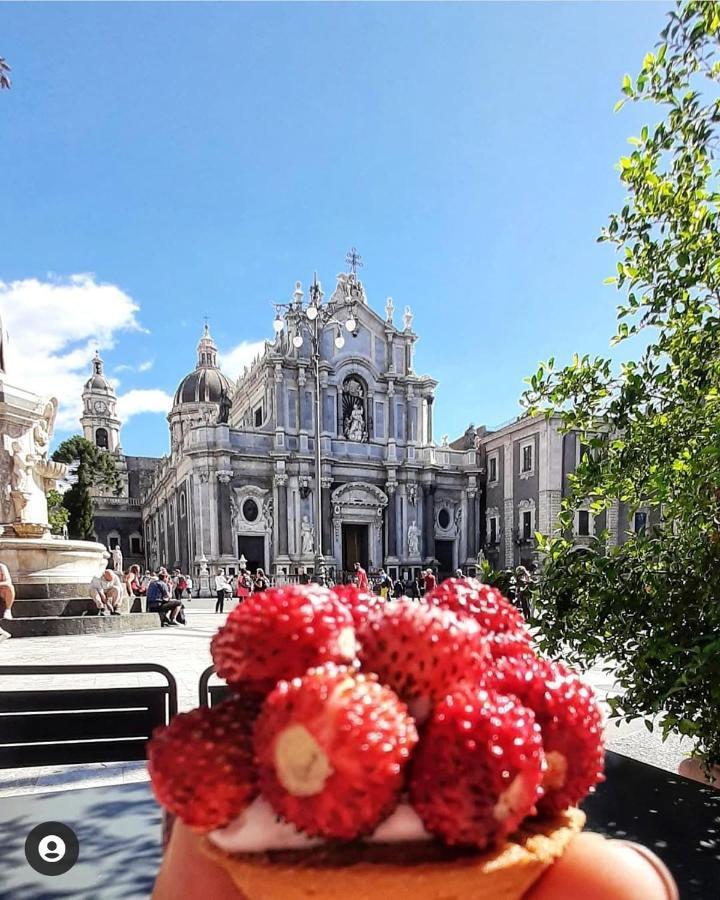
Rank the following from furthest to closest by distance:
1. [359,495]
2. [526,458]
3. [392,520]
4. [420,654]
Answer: [526,458], [392,520], [359,495], [420,654]

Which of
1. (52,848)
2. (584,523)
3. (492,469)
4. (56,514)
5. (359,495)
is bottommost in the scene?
(584,523)

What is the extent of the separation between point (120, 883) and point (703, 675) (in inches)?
71.3

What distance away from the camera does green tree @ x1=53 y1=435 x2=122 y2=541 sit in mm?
34906

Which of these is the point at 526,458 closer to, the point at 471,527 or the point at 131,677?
the point at 471,527

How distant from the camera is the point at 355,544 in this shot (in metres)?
31.2

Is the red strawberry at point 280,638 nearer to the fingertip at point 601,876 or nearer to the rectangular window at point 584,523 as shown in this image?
the fingertip at point 601,876

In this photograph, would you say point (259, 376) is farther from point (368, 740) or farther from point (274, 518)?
point (368, 740)

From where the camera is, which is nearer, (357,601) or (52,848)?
(357,601)

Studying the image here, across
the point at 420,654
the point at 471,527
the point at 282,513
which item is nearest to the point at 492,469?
the point at 471,527

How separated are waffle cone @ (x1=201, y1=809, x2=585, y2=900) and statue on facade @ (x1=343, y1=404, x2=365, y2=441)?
3138cm

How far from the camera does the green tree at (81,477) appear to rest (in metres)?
34.9

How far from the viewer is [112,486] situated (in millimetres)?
47406

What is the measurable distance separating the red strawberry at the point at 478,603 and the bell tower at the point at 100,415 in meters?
60.6

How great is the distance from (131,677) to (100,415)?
57.5 m
